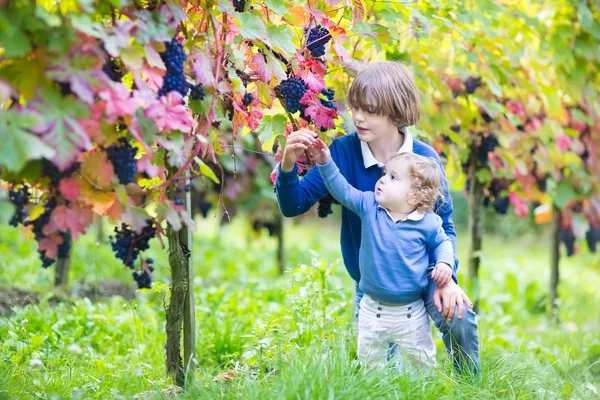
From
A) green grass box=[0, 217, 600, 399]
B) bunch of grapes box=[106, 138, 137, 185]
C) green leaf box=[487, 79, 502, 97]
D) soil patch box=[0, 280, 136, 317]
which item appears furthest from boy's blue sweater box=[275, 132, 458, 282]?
soil patch box=[0, 280, 136, 317]

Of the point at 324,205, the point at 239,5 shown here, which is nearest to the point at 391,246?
the point at 324,205

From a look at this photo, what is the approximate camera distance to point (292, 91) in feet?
8.44

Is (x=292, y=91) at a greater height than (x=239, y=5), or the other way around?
(x=239, y=5)

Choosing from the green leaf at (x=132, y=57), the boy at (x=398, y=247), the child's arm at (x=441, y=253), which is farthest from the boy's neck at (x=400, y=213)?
the green leaf at (x=132, y=57)

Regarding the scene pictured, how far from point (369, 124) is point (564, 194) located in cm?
281

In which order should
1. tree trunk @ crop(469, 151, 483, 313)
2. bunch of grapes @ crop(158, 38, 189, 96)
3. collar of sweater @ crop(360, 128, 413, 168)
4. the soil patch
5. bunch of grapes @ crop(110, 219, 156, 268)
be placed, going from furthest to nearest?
tree trunk @ crop(469, 151, 483, 313) < the soil patch < collar of sweater @ crop(360, 128, 413, 168) < bunch of grapes @ crop(110, 219, 156, 268) < bunch of grapes @ crop(158, 38, 189, 96)

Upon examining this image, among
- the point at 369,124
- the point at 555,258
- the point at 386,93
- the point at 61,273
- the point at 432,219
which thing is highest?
the point at 386,93

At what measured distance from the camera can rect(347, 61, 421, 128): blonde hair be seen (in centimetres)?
267

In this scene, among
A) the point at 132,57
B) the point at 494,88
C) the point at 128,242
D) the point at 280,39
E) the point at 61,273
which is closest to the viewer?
the point at 132,57

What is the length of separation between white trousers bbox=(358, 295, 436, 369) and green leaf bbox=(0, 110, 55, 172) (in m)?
1.46

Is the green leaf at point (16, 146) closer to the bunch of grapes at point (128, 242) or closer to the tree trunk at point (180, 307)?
the bunch of grapes at point (128, 242)

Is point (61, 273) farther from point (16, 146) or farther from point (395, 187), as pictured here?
point (16, 146)

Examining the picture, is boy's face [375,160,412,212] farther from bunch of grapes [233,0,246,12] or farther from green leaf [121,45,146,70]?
green leaf [121,45,146,70]

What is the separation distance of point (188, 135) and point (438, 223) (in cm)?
102
